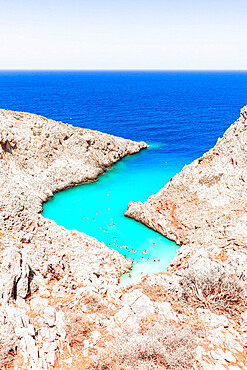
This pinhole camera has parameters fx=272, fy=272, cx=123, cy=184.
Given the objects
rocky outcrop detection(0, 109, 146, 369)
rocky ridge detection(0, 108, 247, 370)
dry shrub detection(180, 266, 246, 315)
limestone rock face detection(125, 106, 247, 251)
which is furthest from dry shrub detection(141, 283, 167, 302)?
limestone rock face detection(125, 106, 247, 251)

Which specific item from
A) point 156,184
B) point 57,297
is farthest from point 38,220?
point 156,184

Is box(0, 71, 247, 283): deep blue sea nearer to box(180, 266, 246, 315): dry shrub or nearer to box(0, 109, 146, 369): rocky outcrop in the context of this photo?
box(0, 109, 146, 369): rocky outcrop

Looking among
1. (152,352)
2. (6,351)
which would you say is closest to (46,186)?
(6,351)

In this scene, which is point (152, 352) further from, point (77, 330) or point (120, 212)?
point (120, 212)

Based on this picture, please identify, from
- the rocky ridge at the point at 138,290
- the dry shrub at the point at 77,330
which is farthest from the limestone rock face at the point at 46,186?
the dry shrub at the point at 77,330

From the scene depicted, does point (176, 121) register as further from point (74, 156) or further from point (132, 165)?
point (74, 156)
